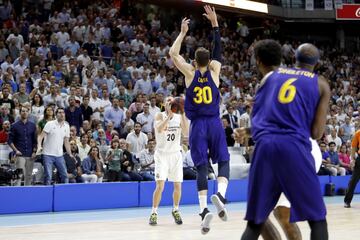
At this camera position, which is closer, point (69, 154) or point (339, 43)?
point (69, 154)

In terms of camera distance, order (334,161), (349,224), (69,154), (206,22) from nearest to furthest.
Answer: (349,224) < (69,154) < (334,161) < (206,22)

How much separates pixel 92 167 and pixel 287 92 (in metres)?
10.3

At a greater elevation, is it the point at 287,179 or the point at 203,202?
the point at 287,179

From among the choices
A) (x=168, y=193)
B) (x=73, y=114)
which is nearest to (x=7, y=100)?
(x=73, y=114)

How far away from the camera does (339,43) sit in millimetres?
33062

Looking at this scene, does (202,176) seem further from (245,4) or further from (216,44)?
(245,4)

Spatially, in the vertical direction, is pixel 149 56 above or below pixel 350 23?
below

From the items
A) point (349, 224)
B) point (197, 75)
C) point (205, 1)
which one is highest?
point (205, 1)

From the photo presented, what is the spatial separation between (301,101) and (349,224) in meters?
6.25

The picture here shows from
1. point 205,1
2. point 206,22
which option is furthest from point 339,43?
point 205,1

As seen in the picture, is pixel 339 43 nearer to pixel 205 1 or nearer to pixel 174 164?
pixel 205 1

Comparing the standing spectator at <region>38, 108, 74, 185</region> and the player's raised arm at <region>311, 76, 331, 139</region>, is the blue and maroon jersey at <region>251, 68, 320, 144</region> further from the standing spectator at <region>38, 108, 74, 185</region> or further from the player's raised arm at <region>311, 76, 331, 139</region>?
Result: the standing spectator at <region>38, 108, 74, 185</region>

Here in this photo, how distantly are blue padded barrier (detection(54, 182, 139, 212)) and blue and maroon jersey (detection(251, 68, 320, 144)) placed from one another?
9.14 meters

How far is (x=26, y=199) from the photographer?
43.3ft
